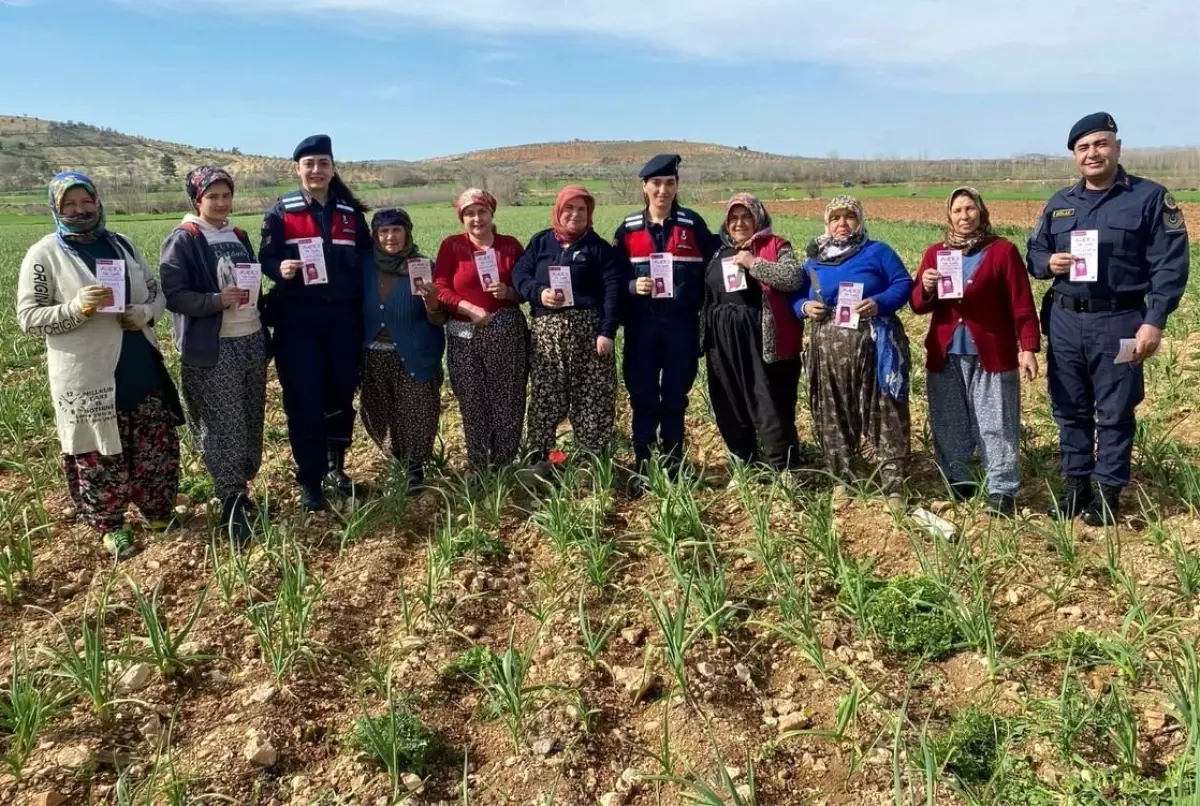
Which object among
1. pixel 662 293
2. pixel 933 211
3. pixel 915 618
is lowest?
pixel 915 618

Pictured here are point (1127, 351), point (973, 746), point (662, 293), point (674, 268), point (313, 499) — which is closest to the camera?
point (973, 746)

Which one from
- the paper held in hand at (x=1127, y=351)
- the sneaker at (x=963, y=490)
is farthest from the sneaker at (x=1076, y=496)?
the paper held in hand at (x=1127, y=351)

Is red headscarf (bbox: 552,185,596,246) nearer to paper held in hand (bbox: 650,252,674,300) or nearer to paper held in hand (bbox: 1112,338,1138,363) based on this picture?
paper held in hand (bbox: 650,252,674,300)

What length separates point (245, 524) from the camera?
14.6 ft

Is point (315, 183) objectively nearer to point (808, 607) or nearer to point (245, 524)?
point (245, 524)

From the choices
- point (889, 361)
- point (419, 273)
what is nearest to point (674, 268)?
point (889, 361)

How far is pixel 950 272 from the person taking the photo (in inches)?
162

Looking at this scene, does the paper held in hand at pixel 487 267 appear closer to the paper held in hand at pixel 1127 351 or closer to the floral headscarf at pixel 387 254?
the floral headscarf at pixel 387 254

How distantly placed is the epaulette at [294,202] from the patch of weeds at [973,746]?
163 inches

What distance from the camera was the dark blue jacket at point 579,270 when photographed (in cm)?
478

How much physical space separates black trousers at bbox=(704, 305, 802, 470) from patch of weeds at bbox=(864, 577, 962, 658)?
139cm

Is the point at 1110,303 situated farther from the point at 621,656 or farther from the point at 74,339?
the point at 74,339

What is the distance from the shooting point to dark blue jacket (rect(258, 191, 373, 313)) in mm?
4527

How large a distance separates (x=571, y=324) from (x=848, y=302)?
5.42 ft
